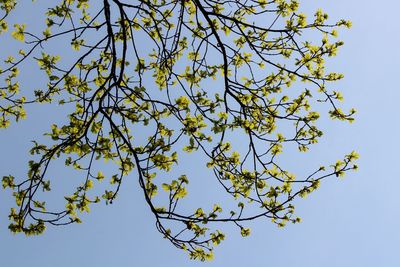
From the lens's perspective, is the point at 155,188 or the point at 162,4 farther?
the point at 162,4

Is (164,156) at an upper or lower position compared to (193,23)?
lower

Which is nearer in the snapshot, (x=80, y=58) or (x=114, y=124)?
(x=114, y=124)

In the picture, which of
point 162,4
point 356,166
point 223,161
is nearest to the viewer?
point 356,166

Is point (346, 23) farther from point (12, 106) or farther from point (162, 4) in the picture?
point (12, 106)

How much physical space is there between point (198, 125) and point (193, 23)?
2267mm

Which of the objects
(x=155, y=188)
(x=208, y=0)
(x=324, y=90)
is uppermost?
(x=208, y=0)

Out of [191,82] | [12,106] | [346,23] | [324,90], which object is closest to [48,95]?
[12,106]

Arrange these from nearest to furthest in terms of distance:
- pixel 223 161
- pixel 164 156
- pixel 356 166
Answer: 1. pixel 164 156
2. pixel 356 166
3. pixel 223 161

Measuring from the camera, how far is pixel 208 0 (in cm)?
771

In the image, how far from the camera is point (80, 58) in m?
7.25

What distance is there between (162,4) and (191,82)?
4.54 feet

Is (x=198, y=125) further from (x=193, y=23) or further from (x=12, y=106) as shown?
(x=12, y=106)

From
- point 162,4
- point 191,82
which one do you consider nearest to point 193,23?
point 162,4

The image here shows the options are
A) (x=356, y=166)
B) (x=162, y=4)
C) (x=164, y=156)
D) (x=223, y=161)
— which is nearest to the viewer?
(x=164, y=156)
